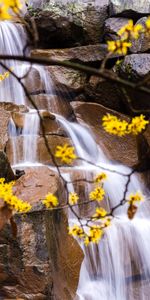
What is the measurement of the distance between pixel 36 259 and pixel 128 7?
28.7ft

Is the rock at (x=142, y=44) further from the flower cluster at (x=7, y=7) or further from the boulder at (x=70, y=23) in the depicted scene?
the flower cluster at (x=7, y=7)

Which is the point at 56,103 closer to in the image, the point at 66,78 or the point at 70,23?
the point at 66,78

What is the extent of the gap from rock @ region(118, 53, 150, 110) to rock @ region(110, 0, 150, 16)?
2162 millimetres

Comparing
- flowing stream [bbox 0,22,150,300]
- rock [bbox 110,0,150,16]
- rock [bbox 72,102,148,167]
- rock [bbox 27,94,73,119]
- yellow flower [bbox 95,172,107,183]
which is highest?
rock [bbox 110,0,150,16]

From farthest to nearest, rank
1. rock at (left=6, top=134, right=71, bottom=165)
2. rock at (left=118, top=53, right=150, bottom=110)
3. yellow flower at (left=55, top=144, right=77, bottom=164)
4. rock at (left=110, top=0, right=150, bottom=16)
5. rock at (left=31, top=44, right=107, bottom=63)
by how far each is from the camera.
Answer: rock at (left=110, top=0, right=150, bottom=16)
rock at (left=31, top=44, right=107, bottom=63)
rock at (left=118, top=53, right=150, bottom=110)
rock at (left=6, top=134, right=71, bottom=165)
yellow flower at (left=55, top=144, right=77, bottom=164)

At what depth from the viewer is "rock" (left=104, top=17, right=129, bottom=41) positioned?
35.8 ft

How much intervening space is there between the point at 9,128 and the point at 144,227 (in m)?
3.02

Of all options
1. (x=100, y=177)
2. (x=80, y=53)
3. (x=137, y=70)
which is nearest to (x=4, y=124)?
(x=137, y=70)

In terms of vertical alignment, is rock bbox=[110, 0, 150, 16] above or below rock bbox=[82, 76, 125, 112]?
above

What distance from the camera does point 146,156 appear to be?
880 centimetres

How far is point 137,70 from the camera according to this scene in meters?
9.09

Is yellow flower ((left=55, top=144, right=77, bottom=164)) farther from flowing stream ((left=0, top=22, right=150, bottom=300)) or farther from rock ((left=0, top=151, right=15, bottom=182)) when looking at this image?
rock ((left=0, top=151, right=15, bottom=182))

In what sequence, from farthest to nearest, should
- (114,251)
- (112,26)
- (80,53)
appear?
(112,26)
(80,53)
(114,251)

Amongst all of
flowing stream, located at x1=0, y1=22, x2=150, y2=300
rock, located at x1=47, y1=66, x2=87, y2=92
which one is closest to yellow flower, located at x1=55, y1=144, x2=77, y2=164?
flowing stream, located at x1=0, y1=22, x2=150, y2=300
